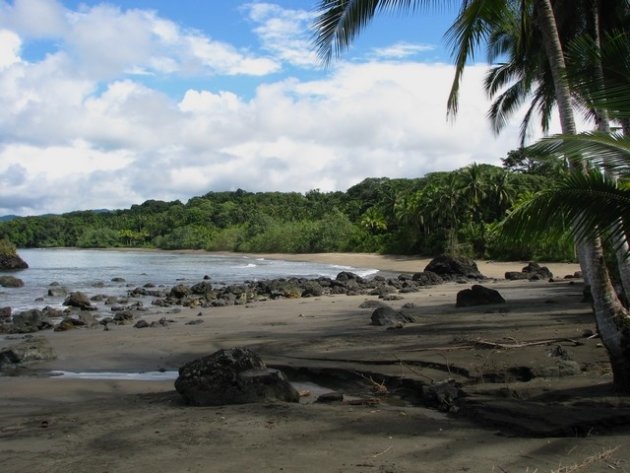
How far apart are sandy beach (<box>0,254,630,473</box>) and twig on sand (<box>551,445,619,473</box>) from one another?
0.04 feet

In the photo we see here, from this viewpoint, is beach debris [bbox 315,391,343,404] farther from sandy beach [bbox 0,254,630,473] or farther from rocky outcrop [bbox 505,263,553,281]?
rocky outcrop [bbox 505,263,553,281]

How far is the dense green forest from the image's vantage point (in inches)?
1993

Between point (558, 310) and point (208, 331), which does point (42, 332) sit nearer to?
point (208, 331)

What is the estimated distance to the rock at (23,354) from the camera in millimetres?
9656

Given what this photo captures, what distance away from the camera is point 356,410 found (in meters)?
6.00

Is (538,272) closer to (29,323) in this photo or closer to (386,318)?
(386,318)

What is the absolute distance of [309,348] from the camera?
31.6ft

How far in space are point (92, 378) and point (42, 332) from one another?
6.74 meters

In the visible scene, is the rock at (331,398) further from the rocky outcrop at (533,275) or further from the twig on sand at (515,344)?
the rocky outcrop at (533,275)

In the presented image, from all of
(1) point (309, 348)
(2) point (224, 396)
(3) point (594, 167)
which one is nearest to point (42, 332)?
(1) point (309, 348)

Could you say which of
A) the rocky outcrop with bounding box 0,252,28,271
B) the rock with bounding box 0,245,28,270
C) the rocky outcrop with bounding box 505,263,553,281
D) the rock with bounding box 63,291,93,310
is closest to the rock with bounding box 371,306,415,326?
the rock with bounding box 63,291,93,310

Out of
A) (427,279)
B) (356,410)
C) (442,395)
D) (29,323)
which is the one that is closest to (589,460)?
(442,395)

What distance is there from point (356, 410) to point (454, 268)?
26774 mm

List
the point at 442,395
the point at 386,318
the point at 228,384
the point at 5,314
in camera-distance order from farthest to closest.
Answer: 1. the point at 5,314
2. the point at 386,318
3. the point at 228,384
4. the point at 442,395
